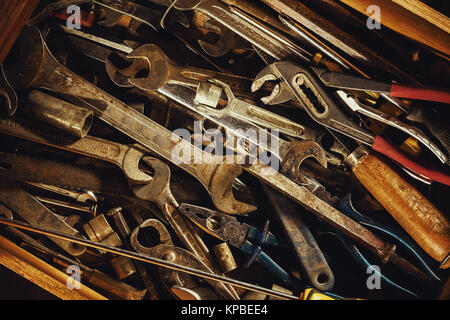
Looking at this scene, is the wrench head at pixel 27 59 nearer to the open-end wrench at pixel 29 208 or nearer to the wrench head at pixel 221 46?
the open-end wrench at pixel 29 208

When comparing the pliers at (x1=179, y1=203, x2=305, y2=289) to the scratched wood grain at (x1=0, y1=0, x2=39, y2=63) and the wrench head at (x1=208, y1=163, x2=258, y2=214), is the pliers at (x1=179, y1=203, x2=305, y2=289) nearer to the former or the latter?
the wrench head at (x1=208, y1=163, x2=258, y2=214)

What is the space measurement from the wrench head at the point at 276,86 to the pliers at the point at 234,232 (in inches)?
17.3

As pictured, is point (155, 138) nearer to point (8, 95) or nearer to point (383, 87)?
point (8, 95)

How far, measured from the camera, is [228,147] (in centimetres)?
118

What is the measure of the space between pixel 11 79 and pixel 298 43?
0.98m

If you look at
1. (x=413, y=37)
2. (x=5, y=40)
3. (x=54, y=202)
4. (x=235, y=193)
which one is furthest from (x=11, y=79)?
(x=413, y=37)

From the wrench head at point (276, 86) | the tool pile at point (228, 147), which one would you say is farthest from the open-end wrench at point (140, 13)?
the wrench head at point (276, 86)

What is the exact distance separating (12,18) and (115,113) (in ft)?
1.32

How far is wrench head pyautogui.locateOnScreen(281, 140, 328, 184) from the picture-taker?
114 centimetres

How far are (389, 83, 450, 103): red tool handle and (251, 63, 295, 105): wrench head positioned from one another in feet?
1.06

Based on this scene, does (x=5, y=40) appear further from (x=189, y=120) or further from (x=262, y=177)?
(x=262, y=177)

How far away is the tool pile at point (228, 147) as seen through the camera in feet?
3.64

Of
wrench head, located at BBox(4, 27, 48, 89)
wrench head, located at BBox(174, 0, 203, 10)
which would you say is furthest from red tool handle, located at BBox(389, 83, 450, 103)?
wrench head, located at BBox(4, 27, 48, 89)

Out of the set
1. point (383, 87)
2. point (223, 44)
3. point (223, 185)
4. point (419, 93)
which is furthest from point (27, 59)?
point (419, 93)
